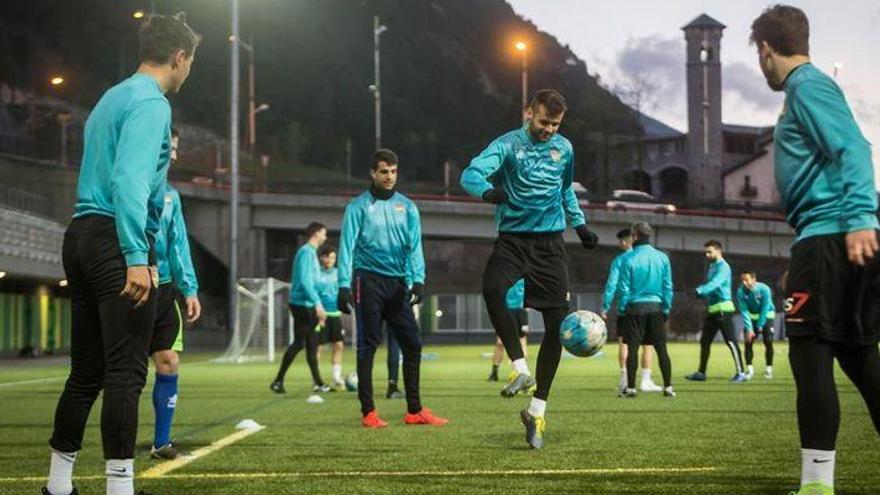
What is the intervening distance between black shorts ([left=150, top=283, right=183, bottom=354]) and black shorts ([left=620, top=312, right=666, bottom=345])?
8.12m

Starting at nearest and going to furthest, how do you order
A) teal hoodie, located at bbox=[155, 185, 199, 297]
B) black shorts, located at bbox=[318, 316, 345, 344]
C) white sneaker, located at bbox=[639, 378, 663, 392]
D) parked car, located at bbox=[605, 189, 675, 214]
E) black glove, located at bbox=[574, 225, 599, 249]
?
teal hoodie, located at bbox=[155, 185, 199, 297]
black glove, located at bbox=[574, 225, 599, 249]
white sneaker, located at bbox=[639, 378, 663, 392]
black shorts, located at bbox=[318, 316, 345, 344]
parked car, located at bbox=[605, 189, 675, 214]

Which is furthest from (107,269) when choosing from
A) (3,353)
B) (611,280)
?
(3,353)

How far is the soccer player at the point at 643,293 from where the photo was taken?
15.3m

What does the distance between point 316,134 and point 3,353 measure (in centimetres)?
7876

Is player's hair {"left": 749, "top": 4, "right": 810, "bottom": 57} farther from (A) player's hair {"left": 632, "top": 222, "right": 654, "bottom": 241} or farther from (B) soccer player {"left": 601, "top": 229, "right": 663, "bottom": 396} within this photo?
(A) player's hair {"left": 632, "top": 222, "right": 654, "bottom": 241}

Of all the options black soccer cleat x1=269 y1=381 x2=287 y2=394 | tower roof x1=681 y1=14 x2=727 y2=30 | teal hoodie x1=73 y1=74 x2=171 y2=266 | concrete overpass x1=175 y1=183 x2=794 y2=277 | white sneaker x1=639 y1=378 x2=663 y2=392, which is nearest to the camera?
teal hoodie x1=73 y1=74 x2=171 y2=266

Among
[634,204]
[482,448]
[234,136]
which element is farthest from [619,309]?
[634,204]

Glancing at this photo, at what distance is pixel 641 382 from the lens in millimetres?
16469

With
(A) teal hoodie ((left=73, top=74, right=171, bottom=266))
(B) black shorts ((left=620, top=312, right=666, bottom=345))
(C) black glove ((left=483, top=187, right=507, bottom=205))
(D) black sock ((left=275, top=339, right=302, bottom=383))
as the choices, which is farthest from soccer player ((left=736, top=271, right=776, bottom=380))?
(A) teal hoodie ((left=73, top=74, right=171, bottom=266))

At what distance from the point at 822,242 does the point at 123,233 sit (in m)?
2.98

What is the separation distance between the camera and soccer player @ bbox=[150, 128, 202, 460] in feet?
27.1

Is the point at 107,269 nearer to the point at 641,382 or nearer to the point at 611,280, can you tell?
the point at 611,280

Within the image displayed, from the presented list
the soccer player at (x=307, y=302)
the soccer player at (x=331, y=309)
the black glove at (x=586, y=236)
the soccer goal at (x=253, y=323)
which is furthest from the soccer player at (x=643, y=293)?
the soccer goal at (x=253, y=323)

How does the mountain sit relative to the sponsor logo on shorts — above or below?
above
